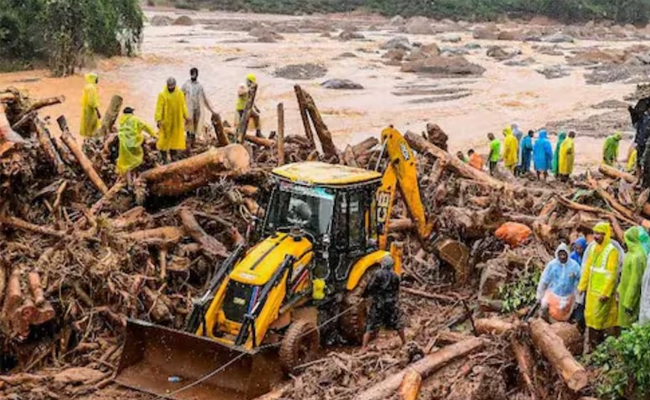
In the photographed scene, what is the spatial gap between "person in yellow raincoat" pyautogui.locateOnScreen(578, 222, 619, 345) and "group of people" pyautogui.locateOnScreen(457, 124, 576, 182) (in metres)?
11.4

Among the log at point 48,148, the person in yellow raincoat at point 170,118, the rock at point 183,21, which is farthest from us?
the rock at point 183,21

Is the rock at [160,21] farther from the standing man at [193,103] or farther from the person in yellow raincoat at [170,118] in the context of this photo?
the person in yellow raincoat at [170,118]

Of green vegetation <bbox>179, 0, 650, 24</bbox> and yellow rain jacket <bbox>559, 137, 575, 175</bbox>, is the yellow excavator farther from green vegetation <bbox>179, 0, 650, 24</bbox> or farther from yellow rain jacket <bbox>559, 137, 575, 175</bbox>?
green vegetation <bbox>179, 0, 650, 24</bbox>

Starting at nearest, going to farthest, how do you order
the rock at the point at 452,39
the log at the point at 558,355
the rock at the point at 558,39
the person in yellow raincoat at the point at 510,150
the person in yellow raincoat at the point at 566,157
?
the log at the point at 558,355, the person in yellow raincoat at the point at 566,157, the person in yellow raincoat at the point at 510,150, the rock at the point at 452,39, the rock at the point at 558,39

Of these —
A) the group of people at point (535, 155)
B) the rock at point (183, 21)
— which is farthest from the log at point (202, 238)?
the rock at point (183, 21)

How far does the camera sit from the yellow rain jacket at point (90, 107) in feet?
55.3

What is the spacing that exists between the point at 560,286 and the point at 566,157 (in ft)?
39.9

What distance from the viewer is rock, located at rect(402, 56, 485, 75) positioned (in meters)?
50.3

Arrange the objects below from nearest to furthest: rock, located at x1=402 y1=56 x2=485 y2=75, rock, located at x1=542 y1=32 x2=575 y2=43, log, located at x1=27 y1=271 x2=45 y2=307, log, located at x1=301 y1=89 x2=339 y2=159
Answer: log, located at x1=27 y1=271 x2=45 y2=307
log, located at x1=301 y1=89 x2=339 y2=159
rock, located at x1=402 y1=56 x2=485 y2=75
rock, located at x1=542 y1=32 x2=575 y2=43

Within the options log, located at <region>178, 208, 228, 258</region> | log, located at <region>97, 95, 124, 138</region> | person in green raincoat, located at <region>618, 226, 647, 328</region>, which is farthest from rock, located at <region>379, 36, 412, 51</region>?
person in green raincoat, located at <region>618, 226, 647, 328</region>

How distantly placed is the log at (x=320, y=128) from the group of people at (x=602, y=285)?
702 cm

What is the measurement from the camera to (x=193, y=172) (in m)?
13.8

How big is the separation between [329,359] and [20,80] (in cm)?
3027

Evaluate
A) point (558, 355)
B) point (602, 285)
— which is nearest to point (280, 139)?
point (602, 285)
